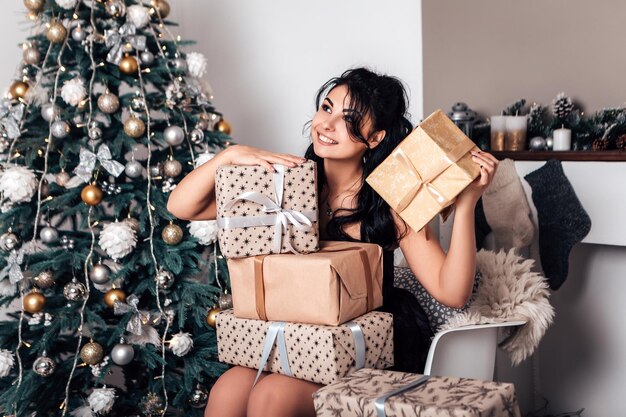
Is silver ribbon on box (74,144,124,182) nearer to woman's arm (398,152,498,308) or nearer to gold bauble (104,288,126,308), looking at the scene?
gold bauble (104,288,126,308)

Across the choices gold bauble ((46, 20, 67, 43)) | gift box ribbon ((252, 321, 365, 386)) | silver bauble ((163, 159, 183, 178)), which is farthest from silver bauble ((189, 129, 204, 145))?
gift box ribbon ((252, 321, 365, 386))

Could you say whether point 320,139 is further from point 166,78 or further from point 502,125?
point 502,125

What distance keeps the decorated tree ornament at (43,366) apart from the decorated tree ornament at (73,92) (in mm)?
814

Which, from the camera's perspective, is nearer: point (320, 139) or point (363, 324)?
point (363, 324)

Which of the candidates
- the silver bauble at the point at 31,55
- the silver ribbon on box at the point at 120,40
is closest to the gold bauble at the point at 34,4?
the silver bauble at the point at 31,55

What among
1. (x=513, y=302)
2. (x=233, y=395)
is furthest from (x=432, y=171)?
(x=233, y=395)

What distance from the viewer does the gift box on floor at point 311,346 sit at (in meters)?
1.63

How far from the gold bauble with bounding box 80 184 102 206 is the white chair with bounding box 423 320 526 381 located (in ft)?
3.82

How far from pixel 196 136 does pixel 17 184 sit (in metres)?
0.59

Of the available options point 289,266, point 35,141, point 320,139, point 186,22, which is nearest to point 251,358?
point 289,266

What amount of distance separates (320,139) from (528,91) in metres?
1.23

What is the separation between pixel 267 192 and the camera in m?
1.74

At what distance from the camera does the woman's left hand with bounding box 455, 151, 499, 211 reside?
1.74 meters

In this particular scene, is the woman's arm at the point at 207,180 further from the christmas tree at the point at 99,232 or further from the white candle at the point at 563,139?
the white candle at the point at 563,139
